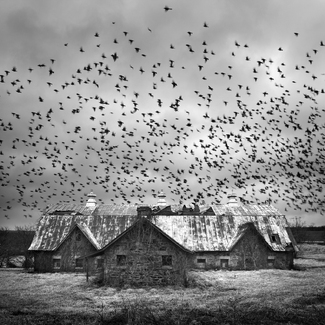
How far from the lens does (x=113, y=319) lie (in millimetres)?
14680

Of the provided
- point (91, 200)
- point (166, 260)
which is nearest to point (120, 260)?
point (166, 260)

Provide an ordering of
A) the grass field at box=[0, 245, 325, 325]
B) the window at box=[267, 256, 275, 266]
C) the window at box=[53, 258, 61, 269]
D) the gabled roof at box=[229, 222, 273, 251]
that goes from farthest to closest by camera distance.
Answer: the window at box=[267, 256, 275, 266] → the gabled roof at box=[229, 222, 273, 251] → the window at box=[53, 258, 61, 269] → the grass field at box=[0, 245, 325, 325]

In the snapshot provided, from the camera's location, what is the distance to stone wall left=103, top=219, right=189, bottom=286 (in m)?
26.8

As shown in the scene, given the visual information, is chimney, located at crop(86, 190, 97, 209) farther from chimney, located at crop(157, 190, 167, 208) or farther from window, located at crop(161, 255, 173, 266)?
window, located at crop(161, 255, 173, 266)

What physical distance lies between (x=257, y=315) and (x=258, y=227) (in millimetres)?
28659

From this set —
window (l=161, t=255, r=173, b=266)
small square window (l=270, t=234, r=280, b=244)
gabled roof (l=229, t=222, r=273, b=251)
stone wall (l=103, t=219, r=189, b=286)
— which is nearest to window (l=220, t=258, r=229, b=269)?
gabled roof (l=229, t=222, r=273, b=251)

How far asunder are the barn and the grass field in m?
2.21

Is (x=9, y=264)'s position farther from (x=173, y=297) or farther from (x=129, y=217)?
(x=173, y=297)

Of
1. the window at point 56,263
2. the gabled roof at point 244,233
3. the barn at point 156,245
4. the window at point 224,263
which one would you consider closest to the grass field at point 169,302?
the barn at point 156,245

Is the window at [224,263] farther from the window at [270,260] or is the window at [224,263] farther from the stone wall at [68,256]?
the stone wall at [68,256]

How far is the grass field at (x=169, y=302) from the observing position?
14.5 metres

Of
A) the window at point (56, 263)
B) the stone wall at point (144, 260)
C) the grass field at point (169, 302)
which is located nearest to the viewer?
the grass field at point (169, 302)

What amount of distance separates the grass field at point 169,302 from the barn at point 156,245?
2.21 metres

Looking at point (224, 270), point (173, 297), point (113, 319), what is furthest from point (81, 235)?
point (113, 319)
